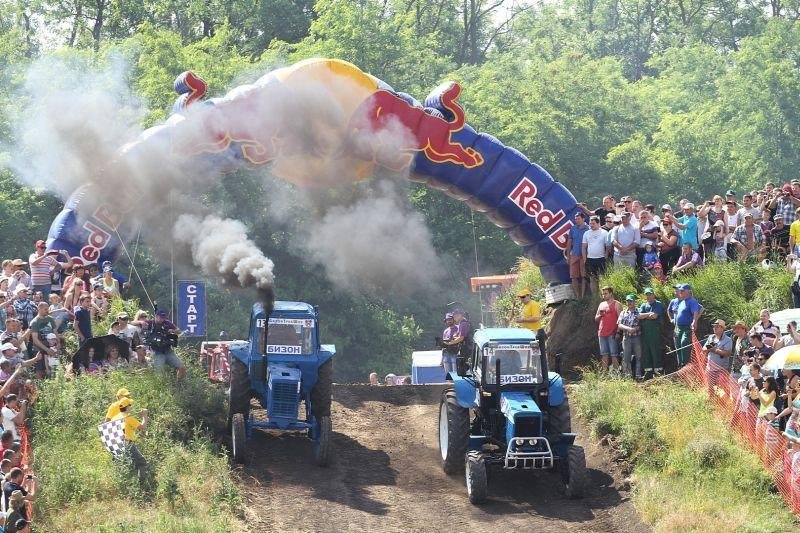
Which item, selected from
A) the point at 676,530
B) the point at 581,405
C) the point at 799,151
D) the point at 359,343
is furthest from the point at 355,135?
the point at 799,151

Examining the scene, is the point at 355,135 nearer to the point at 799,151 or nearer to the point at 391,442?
the point at 391,442

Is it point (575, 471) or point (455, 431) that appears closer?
point (575, 471)

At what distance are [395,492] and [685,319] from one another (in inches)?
248

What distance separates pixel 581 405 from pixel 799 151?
33.6m

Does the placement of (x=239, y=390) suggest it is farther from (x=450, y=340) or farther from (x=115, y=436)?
(x=450, y=340)

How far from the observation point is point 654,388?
66.7 ft

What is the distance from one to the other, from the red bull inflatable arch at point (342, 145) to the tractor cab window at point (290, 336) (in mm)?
4523

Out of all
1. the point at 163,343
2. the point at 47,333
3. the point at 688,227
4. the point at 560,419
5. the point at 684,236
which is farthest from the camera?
the point at 684,236

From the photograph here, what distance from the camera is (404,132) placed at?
76.6ft

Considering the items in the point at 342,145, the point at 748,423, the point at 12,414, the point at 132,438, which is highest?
the point at 342,145

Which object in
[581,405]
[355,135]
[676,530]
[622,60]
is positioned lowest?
[676,530]

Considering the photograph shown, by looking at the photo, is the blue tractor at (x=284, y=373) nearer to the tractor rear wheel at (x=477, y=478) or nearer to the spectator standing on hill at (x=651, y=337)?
the tractor rear wheel at (x=477, y=478)

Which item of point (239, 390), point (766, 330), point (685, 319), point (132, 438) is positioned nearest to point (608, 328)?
point (685, 319)

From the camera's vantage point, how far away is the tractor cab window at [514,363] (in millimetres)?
17938
